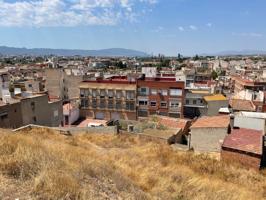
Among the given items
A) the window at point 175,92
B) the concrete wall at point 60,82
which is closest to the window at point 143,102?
the window at point 175,92

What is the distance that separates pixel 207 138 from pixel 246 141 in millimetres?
5016

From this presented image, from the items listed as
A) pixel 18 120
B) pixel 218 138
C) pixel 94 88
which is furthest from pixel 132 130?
pixel 94 88

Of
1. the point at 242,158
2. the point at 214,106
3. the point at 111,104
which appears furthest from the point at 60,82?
the point at 242,158

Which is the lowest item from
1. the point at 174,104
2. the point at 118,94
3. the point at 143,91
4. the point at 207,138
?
the point at 174,104

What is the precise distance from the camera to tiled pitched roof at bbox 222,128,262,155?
17875 millimetres

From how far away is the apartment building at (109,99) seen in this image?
4425 cm

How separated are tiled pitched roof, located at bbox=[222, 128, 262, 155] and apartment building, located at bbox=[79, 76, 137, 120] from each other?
24.5 meters

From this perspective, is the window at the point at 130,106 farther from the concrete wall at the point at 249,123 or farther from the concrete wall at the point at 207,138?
the concrete wall at the point at 249,123

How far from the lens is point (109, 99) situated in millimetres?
45188

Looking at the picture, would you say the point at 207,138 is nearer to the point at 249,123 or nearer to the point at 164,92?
the point at 249,123

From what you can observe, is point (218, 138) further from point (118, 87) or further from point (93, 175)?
point (118, 87)

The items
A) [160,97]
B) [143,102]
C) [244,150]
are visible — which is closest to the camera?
[244,150]

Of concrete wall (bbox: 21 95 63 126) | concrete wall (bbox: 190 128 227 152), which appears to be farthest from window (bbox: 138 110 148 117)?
concrete wall (bbox: 190 128 227 152)

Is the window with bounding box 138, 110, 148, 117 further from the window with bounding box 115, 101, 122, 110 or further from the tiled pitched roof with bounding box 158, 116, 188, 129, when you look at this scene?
the tiled pitched roof with bounding box 158, 116, 188, 129
